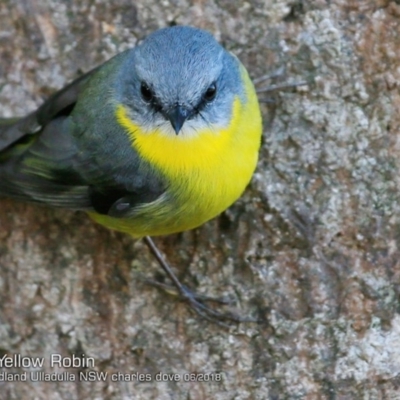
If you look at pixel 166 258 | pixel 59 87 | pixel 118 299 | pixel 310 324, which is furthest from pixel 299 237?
pixel 59 87

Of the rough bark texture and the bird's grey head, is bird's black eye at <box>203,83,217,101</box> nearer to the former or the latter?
the bird's grey head

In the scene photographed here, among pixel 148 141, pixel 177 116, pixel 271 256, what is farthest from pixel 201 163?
pixel 271 256

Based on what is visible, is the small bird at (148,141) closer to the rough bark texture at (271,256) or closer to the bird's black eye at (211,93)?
the bird's black eye at (211,93)

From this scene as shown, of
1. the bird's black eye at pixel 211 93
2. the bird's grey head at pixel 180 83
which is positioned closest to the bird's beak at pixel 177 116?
the bird's grey head at pixel 180 83

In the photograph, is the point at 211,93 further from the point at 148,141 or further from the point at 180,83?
the point at 148,141

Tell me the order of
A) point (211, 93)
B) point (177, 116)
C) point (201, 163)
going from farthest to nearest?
point (201, 163) → point (211, 93) → point (177, 116)
